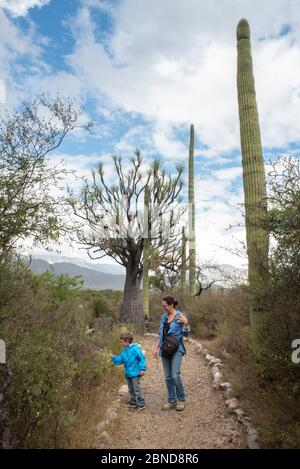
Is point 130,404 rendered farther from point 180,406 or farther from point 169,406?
point 180,406

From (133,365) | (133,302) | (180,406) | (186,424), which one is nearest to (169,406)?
(180,406)

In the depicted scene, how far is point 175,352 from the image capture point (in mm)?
5219

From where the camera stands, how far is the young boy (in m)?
5.33

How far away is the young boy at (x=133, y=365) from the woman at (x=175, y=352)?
317 millimetres

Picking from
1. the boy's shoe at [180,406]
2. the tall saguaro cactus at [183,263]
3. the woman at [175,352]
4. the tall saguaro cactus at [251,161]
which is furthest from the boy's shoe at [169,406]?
the tall saguaro cactus at [183,263]

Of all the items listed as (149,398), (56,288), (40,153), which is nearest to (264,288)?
(149,398)

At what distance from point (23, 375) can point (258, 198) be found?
4.03 m

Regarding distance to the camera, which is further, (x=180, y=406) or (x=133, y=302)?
(x=133, y=302)

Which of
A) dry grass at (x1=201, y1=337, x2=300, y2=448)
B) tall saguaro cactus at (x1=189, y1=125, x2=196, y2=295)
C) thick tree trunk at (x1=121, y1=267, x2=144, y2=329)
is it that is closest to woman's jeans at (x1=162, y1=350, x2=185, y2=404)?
dry grass at (x1=201, y1=337, x2=300, y2=448)

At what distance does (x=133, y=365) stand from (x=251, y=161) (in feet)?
11.9

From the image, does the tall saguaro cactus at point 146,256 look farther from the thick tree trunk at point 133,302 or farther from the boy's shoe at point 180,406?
the boy's shoe at point 180,406

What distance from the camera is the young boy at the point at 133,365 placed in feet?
17.5
